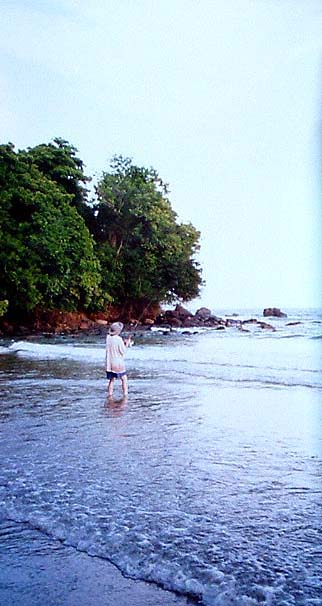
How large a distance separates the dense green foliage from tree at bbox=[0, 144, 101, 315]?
29 mm

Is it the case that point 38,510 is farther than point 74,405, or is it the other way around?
point 74,405

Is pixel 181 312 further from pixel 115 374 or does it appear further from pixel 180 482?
pixel 180 482

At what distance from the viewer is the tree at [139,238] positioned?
2214 cm

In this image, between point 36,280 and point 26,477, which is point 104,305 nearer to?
point 36,280

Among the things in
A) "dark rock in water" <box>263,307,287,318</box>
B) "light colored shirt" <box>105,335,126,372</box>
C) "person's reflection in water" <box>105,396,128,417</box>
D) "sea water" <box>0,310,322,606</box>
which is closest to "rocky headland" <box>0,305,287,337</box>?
"dark rock in water" <box>263,307,287,318</box>

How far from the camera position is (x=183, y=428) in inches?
167

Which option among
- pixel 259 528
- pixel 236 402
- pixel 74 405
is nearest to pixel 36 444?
pixel 74 405

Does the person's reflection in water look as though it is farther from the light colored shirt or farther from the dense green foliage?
the dense green foliage

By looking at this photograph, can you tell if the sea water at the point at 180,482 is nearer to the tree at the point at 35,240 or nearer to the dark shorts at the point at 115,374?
the dark shorts at the point at 115,374

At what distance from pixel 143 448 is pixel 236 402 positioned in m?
2.08

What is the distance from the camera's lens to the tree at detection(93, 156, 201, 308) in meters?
22.1

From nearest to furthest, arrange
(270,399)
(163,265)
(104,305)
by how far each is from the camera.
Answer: (270,399) → (104,305) → (163,265)

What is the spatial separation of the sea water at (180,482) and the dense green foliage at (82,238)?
1040 centimetres

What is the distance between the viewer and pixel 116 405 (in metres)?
5.30
